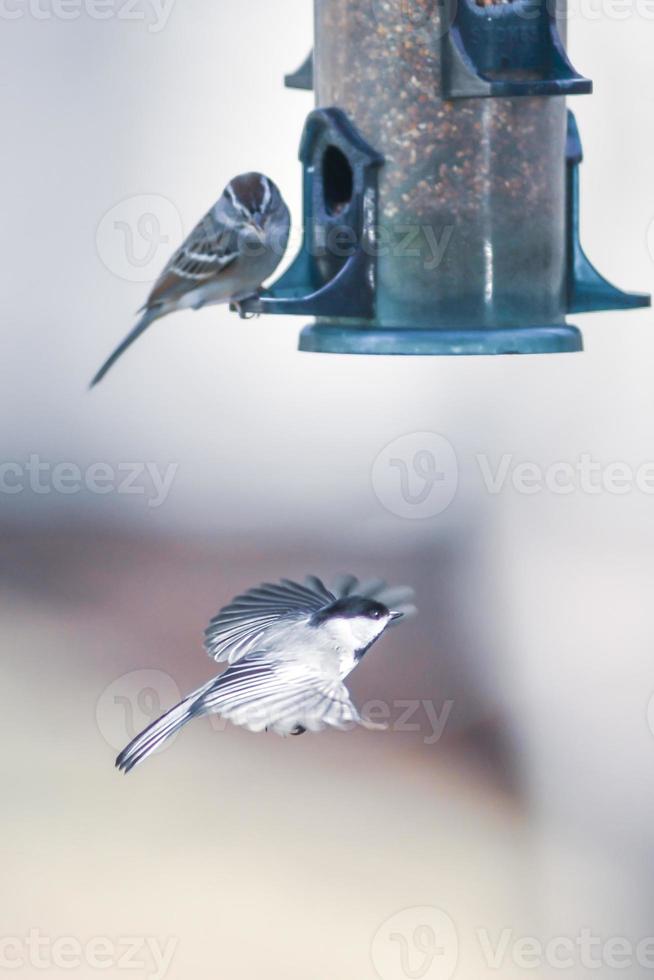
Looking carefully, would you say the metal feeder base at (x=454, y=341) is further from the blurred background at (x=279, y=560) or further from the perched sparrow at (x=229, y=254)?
the blurred background at (x=279, y=560)

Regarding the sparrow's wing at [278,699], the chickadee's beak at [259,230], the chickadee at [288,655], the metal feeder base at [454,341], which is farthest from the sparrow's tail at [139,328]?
the sparrow's wing at [278,699]

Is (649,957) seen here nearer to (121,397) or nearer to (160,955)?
(160,955)

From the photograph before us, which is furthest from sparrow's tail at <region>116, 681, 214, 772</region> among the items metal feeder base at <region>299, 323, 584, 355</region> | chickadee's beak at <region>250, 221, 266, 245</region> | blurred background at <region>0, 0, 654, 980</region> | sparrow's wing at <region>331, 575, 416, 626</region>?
blurred background at <region>0, 0, 654, 980</region>

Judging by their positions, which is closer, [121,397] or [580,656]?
[580,656]

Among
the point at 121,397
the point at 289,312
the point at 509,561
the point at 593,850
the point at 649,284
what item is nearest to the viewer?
the point at 289,312

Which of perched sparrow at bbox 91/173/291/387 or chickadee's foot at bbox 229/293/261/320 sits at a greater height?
perched sparrow at bbox 91/173/291/387

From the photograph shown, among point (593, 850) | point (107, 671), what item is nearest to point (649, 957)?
point (593, 850)

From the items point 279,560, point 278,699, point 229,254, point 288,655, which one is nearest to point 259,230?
point 229,254

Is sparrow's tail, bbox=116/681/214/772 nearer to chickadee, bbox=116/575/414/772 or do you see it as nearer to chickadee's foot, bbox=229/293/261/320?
chickadee, bbox=116/575/414/772
